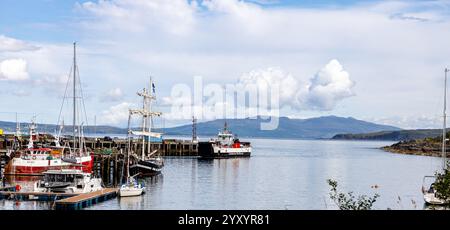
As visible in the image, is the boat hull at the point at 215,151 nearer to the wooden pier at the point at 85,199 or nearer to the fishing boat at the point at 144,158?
the fishing boat at the point at 144,158

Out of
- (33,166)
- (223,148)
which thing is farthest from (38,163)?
(223,148)

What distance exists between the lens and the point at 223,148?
13712 centimetres

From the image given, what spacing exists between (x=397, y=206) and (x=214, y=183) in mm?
25979

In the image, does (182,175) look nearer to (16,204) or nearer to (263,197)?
(263,197)

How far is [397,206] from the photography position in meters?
54.2

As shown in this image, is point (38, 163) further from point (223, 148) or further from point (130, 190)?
point (223, 148)

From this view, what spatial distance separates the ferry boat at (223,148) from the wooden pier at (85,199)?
83223mm

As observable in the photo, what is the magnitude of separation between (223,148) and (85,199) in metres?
92.8

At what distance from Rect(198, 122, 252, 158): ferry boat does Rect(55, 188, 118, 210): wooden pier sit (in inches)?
3277

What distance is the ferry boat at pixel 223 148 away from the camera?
13575 centimetres

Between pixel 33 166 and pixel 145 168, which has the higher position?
pixel 33 166

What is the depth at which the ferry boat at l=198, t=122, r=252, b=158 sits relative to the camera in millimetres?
135750
